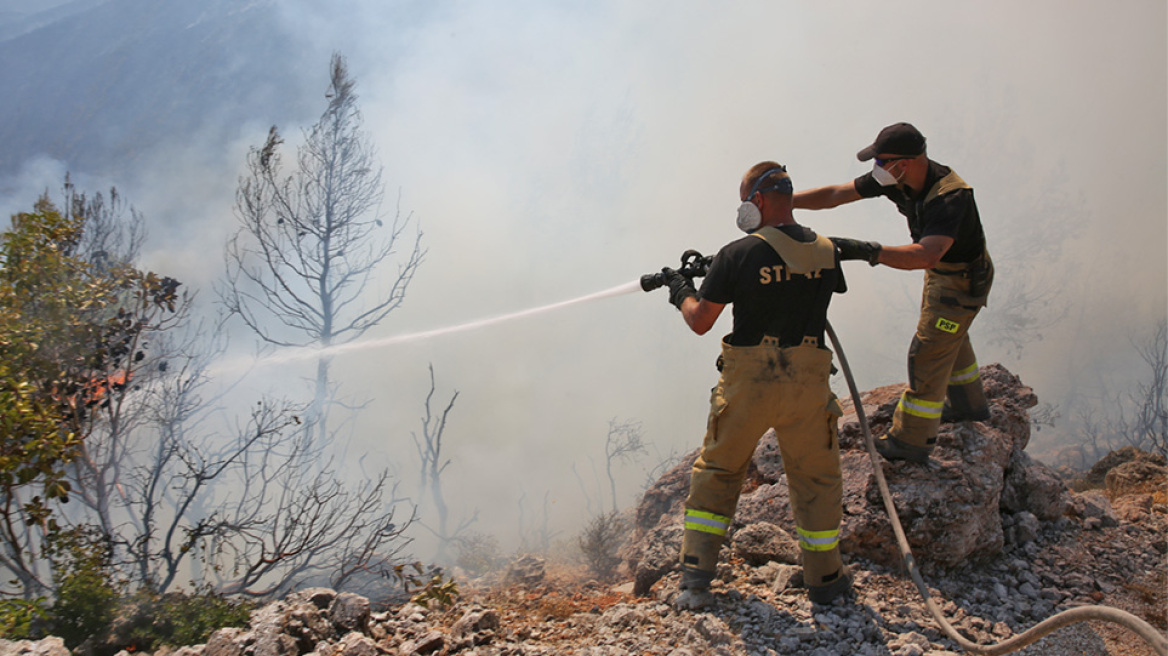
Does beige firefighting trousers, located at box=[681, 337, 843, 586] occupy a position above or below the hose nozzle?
below

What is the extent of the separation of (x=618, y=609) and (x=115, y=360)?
4865 mm

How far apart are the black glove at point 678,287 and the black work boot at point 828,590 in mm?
1524

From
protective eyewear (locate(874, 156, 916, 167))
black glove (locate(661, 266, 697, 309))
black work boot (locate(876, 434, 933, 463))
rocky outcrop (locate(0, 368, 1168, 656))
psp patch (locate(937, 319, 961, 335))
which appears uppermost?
protective eyewear (locate(874, 156, 916, 167))

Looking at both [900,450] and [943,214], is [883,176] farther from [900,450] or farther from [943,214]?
[900,450]

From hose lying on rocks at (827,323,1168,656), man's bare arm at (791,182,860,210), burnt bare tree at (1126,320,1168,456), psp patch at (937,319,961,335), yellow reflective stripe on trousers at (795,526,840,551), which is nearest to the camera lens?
hose lying on rocks at (827,323,1168,656)

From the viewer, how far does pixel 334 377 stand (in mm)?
11789

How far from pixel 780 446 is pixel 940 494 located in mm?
1241

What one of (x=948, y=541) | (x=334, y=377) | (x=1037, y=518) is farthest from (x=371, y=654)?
(x=334, y=377)

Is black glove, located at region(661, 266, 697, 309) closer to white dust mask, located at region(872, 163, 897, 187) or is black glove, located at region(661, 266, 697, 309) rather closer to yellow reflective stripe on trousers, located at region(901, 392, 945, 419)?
white dust mask, located at region(872, 163, 897, 187)

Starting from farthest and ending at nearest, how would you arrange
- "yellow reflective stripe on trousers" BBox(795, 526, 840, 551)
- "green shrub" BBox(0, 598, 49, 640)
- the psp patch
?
the psp patch < "green shrub" BBox(0, 598, 49, 640) < "yellow reflective stripe on trousers" BBox(795, 526, 840, 551)

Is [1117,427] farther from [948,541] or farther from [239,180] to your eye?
[239,180]

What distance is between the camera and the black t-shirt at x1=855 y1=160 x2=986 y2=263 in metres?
3.26

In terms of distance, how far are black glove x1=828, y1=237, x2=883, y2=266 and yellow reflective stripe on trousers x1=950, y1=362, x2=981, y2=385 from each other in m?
1.27

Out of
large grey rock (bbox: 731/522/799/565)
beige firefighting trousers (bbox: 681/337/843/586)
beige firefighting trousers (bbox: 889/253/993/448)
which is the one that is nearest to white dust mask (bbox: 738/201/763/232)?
beige firefighting trousers (bbox: 681/337/843/586)
